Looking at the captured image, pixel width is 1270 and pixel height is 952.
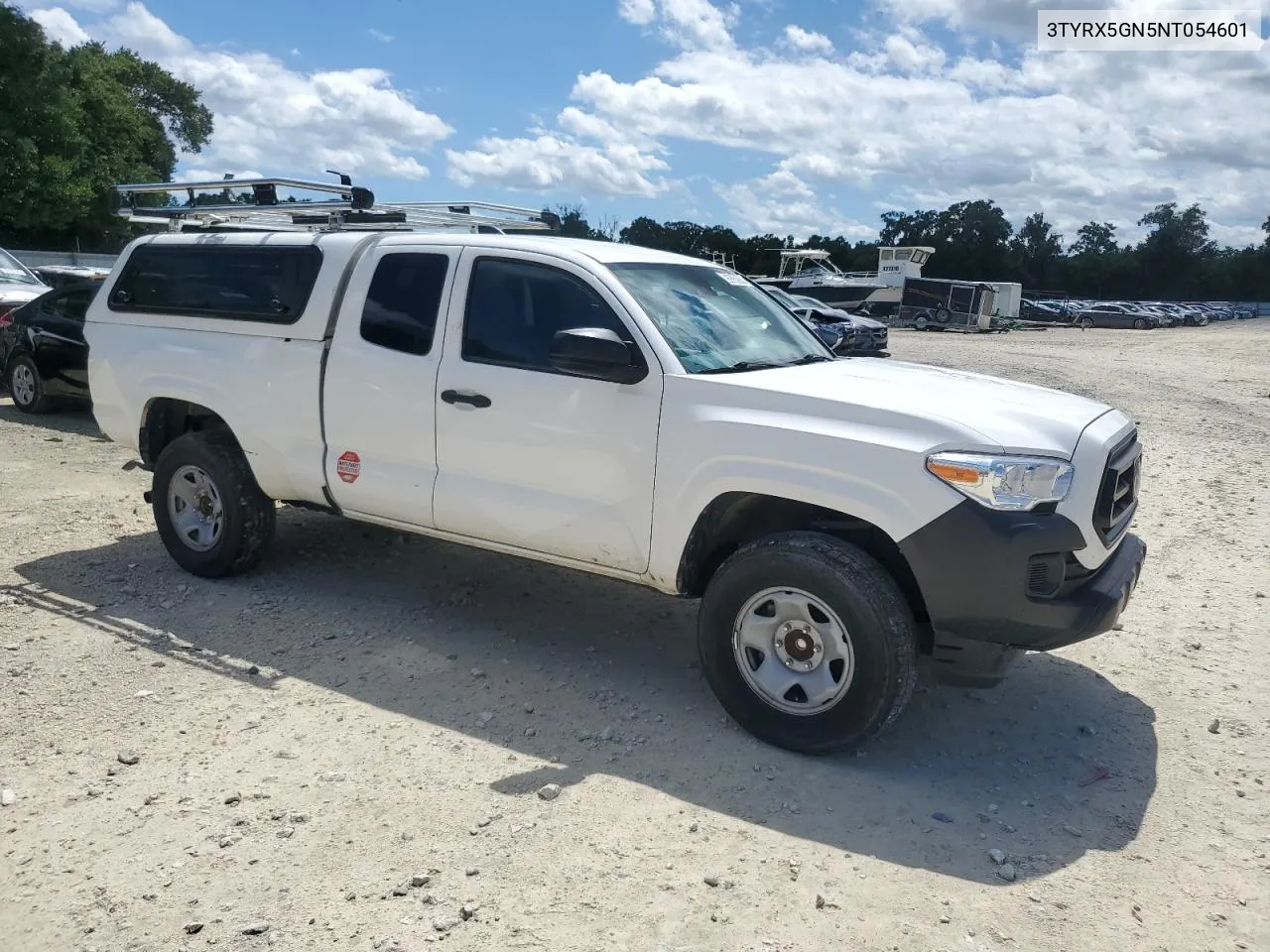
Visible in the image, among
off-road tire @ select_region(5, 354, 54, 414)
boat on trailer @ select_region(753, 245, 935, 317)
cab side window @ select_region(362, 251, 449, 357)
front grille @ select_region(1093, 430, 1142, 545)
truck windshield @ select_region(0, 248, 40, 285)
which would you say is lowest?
off-road tire @ select_region(5, 354, 54, 414)

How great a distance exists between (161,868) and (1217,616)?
545 cm

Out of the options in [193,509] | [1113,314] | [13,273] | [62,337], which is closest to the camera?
[193,509]

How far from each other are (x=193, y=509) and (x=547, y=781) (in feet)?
10.7

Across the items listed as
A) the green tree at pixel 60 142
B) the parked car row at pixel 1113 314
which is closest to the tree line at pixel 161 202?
the green tree at pixel 60 142

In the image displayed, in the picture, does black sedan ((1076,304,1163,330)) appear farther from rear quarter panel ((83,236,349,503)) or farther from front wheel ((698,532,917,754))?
front wheel ((698,532,917,754))

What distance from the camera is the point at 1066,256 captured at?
324 feet

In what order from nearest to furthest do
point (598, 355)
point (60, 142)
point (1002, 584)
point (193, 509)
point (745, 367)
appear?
point (1002, 584) → point (598, 355) → point (745, 367) → point (193, 509) → point (60, 142)

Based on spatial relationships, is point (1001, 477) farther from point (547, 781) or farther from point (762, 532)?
point (547, 781)

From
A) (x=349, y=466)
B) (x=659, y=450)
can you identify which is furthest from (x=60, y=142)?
(x=659, y=450)

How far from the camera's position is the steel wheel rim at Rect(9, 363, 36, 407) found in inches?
448

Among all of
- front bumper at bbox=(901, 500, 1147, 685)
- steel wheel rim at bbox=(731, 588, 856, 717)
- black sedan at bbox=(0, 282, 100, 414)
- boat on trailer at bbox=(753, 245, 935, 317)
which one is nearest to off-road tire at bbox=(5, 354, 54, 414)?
black sedan at bbox=(0, 282, 100, 414)

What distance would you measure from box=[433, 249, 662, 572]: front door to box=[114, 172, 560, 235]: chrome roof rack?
1.27 metres

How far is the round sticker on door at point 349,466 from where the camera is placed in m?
5.34

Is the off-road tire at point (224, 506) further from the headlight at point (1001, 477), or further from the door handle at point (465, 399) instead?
the headlight at point (1001, 477)
